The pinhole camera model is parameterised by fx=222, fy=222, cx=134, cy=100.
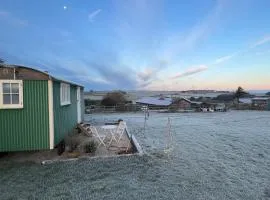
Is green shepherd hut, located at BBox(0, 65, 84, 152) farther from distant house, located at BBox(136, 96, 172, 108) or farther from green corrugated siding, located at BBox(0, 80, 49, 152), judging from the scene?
distant house, located at BBox(136, 96, 172, 108)

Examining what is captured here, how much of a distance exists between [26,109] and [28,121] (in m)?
0.30

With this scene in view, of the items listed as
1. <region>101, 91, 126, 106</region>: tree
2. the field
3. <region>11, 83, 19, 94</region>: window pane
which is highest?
<region>11, 83, 19, 94</region>: window pane

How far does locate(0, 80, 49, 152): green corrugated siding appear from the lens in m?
5.27

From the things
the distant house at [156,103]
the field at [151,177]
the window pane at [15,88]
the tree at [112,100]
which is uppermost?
the window pane at [15,88]

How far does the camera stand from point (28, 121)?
5.36m

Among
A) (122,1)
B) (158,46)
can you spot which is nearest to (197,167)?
(122,1)

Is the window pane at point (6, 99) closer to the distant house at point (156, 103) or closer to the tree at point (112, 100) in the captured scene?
the tree at point (112, 100)

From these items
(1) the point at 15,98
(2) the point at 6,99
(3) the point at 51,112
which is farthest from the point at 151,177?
(2) the point at 6,99

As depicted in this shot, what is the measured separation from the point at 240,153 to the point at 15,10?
1231 cm

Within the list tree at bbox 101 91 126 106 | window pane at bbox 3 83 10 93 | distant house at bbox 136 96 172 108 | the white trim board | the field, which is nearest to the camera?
the field

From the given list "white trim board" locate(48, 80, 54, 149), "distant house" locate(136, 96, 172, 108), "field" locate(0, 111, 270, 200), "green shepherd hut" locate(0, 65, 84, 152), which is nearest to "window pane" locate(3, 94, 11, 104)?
"green shepherd hut" locate(0, 65, 84, 152)

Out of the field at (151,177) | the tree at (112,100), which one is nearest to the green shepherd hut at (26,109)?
the field at (151,177)

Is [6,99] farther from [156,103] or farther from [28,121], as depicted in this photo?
[156,103]

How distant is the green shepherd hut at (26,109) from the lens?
205 inches
